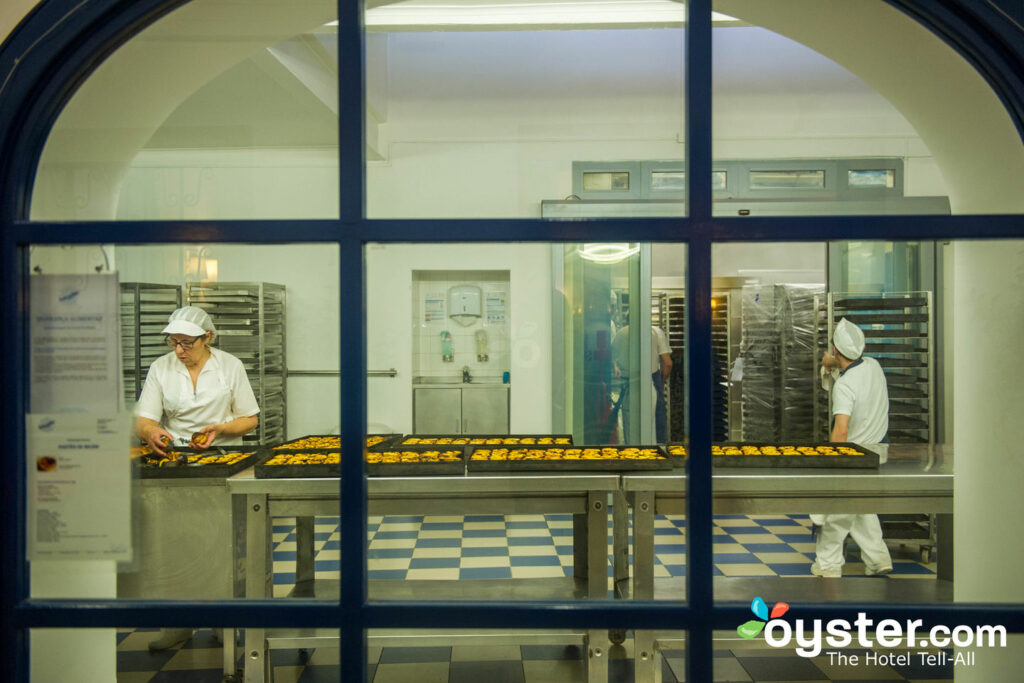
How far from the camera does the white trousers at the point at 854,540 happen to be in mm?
2232

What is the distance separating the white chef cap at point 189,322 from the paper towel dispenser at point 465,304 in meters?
0.82

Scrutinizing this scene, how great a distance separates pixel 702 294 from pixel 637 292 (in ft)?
3.43

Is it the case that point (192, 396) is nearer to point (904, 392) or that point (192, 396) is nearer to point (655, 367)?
point (655, 367)

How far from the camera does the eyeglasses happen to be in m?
2.01

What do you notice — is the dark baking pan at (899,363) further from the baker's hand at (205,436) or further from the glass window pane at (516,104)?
the baker's hand at (205,436)

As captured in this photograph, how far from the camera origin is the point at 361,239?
161 cm

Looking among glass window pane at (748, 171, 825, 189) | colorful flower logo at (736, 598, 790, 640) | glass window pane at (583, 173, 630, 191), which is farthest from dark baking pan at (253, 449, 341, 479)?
glass window pane at (748, 171, 825, 189)

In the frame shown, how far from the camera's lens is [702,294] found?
1.58 metres

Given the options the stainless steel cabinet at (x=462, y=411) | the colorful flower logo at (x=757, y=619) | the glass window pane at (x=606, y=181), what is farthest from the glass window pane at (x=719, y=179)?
the stainless steel cabinet at (x=462, y=411)

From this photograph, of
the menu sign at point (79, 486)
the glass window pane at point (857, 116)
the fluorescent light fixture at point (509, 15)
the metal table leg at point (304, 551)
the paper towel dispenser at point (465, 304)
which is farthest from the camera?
the paper towel dispenser at point (465, 304)

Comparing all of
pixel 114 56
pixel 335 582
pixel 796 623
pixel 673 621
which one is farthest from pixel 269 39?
pixel 796 623

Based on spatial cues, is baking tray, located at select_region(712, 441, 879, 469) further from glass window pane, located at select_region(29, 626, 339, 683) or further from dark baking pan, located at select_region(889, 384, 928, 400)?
glass window pane, located at select_region(29, 626, 339, 683)

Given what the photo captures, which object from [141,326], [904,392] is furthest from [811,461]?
[141,326]

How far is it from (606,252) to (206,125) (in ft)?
4.59
